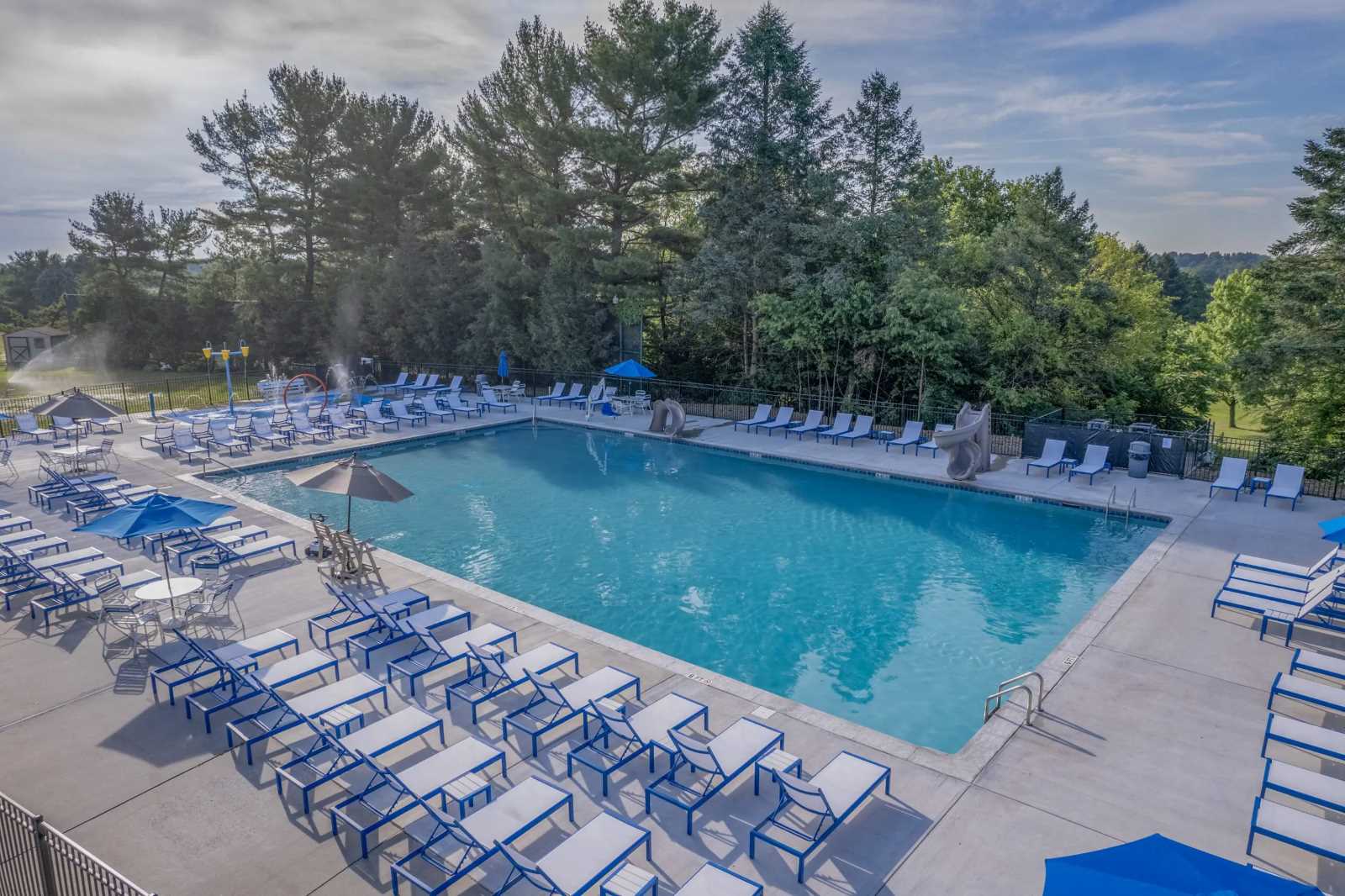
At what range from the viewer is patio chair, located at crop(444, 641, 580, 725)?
6754 millimetres

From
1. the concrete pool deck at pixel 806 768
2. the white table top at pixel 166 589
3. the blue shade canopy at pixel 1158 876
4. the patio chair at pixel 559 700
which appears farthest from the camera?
the white table top at pixel 166 589

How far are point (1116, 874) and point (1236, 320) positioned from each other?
44.3 metres

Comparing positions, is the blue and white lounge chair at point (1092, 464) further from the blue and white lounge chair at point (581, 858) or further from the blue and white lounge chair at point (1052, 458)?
the blue and white lounge chair at point (581, 858)

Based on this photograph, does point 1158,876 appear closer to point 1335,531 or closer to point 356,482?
point 1335,531

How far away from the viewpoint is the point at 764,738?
5.83 m

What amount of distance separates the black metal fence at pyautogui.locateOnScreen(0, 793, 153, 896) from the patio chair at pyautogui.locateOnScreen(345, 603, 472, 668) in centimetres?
326

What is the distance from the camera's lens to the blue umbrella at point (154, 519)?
7.80 meters

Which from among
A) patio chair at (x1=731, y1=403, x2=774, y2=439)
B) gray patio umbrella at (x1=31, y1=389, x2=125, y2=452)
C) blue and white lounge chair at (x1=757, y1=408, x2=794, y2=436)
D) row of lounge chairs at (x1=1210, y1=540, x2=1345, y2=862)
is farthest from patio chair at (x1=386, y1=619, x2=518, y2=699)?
patio chair at (x1=731, y1=403, x2=774, y2=439)

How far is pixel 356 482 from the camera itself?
9.34 meters

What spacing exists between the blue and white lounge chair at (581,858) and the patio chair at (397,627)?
10.9ft

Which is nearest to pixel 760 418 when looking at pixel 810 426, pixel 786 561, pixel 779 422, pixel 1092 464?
pixel 779 422

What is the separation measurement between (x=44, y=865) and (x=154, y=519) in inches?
191

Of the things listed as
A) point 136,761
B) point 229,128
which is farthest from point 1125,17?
point 229,128

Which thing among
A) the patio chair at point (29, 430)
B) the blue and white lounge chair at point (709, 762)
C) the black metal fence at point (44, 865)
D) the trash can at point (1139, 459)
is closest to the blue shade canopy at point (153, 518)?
the black metal fence at point (44, 865)
